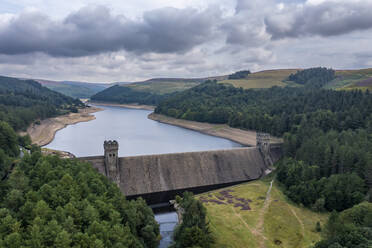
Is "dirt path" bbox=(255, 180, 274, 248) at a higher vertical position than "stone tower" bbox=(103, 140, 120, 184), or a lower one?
lower

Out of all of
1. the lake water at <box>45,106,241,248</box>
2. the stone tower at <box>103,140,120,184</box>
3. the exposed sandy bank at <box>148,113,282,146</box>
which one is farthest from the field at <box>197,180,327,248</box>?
the exposed sandy bank at <box>148,113,282,146</box>

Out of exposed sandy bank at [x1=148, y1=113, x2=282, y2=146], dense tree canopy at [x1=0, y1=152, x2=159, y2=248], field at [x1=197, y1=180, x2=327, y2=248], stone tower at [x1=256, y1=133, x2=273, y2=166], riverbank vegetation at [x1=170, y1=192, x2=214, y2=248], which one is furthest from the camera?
exposed sandy bank at [x1=148, y1=113, x2=282, y2=146]

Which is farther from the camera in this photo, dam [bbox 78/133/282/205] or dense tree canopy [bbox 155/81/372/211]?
dam [bbox 78/133/282/205]

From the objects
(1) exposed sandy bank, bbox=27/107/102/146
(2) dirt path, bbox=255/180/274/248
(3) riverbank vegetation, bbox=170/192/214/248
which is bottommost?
(2) dirt path, bbox=255/180/274/248

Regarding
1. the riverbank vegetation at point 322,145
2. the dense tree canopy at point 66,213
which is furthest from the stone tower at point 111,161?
the riverbank vegetation at point 322,145

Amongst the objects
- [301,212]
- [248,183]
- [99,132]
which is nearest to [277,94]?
[99,132]

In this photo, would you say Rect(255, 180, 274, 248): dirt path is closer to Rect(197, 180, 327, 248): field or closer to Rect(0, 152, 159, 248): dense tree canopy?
Rect(197, 180, 327, 248): field

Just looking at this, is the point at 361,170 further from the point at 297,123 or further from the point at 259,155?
the point at 297,123
